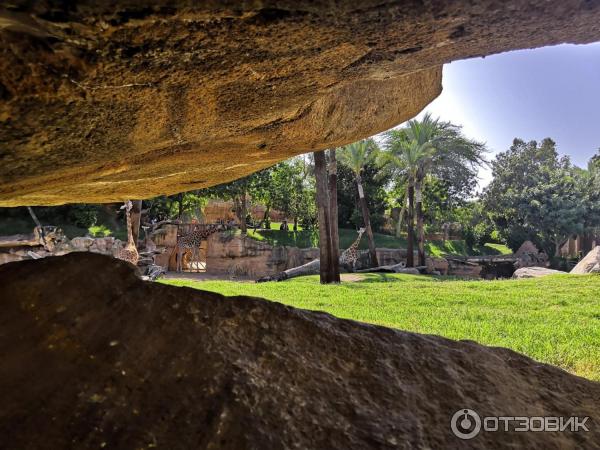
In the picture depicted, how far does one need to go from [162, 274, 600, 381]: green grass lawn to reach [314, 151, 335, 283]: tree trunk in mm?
2505

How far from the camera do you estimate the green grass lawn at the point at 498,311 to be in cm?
612

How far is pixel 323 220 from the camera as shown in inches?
691

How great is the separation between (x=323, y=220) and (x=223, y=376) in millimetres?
15603

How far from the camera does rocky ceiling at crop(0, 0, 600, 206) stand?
1.37 m

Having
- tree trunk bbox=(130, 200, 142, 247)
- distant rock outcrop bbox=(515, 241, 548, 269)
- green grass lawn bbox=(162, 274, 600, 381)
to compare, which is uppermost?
tree trunk bbox=(130, 200, 142, 247)

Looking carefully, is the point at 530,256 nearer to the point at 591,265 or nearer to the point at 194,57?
the point at 591,265

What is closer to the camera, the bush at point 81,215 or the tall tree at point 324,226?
the tall tree at point 324,226

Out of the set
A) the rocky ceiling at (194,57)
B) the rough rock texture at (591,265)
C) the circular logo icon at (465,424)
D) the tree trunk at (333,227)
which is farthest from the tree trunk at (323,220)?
the circular logo icon at (465,424)

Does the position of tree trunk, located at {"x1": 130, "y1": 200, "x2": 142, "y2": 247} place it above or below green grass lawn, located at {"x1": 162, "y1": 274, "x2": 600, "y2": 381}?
above

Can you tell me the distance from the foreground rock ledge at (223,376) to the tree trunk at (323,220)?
14667 millimetres

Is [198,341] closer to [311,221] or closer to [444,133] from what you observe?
[444,133]

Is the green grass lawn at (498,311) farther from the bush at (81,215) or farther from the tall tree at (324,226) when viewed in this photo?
the bush at (81,215)

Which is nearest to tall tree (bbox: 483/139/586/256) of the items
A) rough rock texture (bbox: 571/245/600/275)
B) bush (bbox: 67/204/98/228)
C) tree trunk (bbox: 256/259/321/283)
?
rough rock texture (bbox: 571/245/600/275)

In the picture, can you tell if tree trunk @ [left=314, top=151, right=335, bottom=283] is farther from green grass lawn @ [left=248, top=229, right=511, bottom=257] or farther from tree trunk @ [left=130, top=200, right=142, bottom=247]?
green grass lawn @ [left=248, top=229, right=511, bottom=257]
